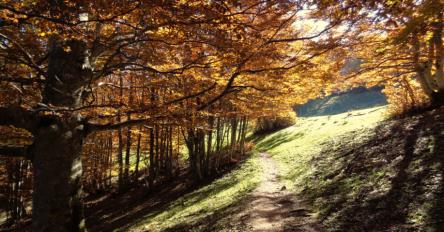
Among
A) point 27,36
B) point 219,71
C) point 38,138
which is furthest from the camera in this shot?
point 219,71

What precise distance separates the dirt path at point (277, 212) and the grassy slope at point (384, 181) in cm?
37

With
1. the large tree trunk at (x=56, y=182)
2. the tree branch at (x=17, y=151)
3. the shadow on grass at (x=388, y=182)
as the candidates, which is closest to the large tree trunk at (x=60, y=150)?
Answer: the large tree trunk at (x=56, y=182)

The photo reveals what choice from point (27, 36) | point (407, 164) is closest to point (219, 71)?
point (27, 36)

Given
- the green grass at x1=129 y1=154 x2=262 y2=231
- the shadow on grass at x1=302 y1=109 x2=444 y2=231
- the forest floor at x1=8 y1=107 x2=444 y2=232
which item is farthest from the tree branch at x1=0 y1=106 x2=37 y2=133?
the shadow on grass at x1=302 y1=109 x2=444 y2=231

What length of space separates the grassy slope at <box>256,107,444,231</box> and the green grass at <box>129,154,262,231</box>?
222cm

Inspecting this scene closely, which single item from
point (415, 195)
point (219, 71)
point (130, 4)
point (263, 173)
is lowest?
point (263, 173)

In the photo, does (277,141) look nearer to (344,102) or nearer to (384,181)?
(384,181)

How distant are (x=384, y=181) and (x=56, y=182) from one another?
7.30 meters

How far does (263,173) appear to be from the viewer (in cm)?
1554

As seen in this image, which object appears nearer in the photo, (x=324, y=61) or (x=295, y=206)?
(x=295, y=206)

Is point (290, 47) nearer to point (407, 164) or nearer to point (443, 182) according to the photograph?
point (407, 164)

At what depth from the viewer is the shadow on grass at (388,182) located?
5.93m

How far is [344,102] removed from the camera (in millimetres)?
81438

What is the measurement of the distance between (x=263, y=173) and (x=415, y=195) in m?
9.41
